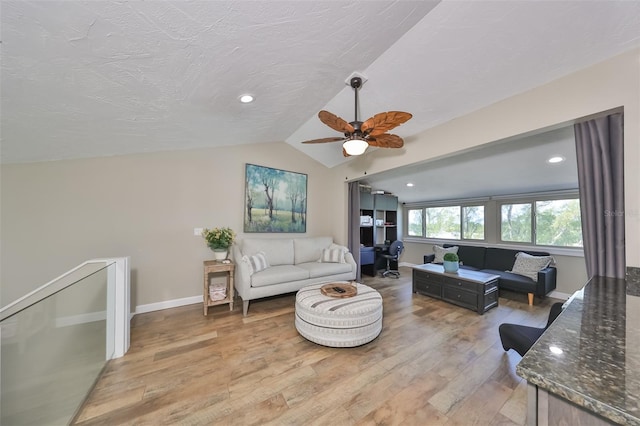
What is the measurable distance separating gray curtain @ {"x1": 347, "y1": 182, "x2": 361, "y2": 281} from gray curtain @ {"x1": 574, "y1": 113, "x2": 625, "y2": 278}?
3025 mm

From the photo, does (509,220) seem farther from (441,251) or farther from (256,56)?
(256,56)

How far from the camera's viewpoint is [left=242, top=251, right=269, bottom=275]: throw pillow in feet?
10.1

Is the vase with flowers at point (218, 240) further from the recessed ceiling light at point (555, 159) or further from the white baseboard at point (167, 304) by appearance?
the recessed ceiling light at point (555, 159)

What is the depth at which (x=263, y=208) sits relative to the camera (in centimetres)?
393

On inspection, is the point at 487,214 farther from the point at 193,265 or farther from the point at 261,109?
the point at 193,265

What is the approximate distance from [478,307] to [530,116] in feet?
8.03

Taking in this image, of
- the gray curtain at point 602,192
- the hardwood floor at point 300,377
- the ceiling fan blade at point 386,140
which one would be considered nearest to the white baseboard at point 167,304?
the hardwood floor at point 300,377

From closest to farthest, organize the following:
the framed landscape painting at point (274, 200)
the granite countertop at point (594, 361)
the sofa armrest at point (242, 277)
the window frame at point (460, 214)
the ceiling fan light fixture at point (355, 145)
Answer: the granite countertop at point (594, 361), the ceiling fan light fixture at point (355, 145), the sofa armrest at point (242, 277), the framed landscape painting at point (274, 200), the window frame at point (460, 214)

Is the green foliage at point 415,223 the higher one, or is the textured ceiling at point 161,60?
the textured ceiling at point 161,60

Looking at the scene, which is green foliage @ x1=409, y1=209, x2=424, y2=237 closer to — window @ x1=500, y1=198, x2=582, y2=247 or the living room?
window @ x1=500, y1=198, x2=582, y2=247

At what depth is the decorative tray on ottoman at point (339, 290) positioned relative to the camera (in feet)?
8.07

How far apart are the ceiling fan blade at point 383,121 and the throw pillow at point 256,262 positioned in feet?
7.47

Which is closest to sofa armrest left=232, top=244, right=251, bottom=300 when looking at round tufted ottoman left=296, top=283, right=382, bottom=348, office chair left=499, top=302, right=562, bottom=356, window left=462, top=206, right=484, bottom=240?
round tufted ottoman left=296, top=283, right=382, bottom=348

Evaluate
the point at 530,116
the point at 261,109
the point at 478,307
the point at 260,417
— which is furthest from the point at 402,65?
the point at 478,307
